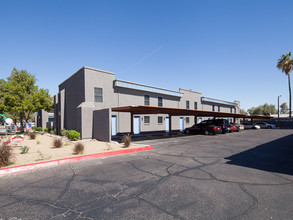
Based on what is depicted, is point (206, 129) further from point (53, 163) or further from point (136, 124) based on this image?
point (53, 163)

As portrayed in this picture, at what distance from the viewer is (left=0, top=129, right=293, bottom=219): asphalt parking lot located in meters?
3.53

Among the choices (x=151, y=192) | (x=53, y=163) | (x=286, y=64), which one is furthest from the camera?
(x=286, y=64)

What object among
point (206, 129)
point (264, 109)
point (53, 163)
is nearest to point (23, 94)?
point (53, 163)

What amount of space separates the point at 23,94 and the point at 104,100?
41.9ft

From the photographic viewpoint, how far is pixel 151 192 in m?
4.50

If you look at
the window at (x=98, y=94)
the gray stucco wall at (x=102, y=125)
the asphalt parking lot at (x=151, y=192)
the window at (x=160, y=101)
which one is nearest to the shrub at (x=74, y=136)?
the gray stucco wall at (x=102, y=125)

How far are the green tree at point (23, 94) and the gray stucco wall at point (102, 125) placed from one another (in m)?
12.4

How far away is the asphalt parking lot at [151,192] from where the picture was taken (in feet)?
11.6

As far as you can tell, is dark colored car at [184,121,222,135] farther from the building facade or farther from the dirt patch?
the dirt patch

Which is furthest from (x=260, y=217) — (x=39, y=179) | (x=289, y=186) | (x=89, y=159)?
(x=89, y=159)

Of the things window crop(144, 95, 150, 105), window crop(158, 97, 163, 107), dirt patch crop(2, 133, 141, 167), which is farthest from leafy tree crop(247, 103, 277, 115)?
dirt patch crop(2, 133, 141, 167)

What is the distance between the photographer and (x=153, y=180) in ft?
17.6

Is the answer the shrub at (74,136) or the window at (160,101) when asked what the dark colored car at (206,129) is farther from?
the shrub at (74,136)

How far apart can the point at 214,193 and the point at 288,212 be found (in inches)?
58.3
